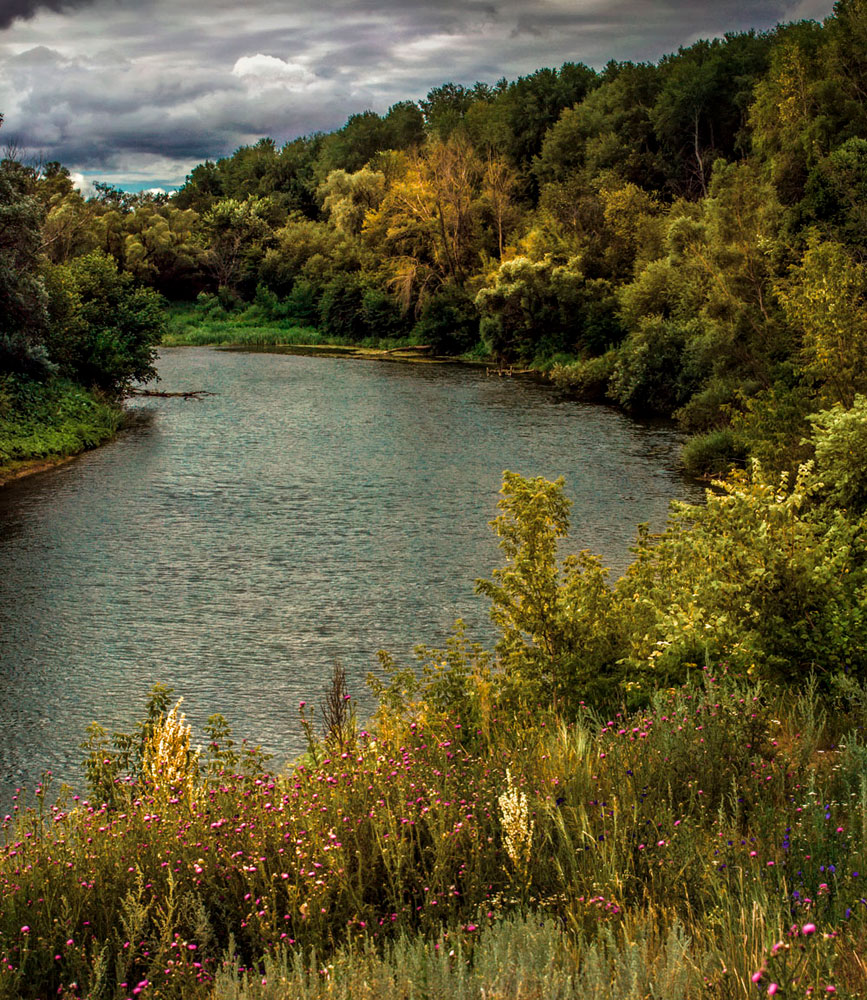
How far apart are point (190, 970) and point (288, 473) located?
848 inches

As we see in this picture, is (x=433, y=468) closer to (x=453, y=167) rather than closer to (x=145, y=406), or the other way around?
(x=145, y=406)

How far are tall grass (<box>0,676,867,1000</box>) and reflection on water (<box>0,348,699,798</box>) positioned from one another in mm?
5092

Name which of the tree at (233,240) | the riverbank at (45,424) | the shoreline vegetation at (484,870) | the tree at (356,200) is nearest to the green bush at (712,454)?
the riverbank at (45,424)

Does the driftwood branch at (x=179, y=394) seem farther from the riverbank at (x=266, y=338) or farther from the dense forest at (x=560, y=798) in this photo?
the riverbank at (x=266, y=338)

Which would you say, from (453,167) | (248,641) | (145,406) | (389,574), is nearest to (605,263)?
(453,167)

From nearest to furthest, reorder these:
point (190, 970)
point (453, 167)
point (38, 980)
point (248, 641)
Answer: point (190, 970) < point (38, 980) < point (248, 641) < point (453, 167)

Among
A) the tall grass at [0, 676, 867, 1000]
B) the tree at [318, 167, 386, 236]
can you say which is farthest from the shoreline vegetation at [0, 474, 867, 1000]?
the tree at [318, 167, 386, 236]

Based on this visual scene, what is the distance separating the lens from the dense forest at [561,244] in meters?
26.3

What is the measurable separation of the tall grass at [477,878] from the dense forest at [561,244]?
13.6 metres

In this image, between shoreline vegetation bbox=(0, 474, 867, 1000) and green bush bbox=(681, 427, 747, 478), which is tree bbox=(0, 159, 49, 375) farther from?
shoreline vegetation bbox=(0, 474, 867, 1000)

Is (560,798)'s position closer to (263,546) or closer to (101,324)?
(263,546)

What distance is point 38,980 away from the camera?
179 inches

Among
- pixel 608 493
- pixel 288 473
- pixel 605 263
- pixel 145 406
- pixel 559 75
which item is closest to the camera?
pixel 608 493

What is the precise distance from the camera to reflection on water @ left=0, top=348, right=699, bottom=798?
1230 centimetres
